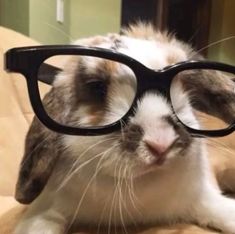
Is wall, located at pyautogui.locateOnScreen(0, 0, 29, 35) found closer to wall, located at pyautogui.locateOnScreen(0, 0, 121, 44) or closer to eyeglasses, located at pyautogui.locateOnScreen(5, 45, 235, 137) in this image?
wall, located at pyautogui.locateOnScreen(0, 0, 121, 44)

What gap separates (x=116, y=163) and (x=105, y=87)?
9 cm

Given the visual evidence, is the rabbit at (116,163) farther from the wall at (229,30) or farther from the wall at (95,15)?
the wall at (229,30)

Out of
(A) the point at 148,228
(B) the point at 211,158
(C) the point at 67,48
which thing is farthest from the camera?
(B) the point at 211,158

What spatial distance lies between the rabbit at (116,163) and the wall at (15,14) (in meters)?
1.12

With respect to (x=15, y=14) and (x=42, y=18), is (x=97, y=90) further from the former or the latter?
(x=15, y=14)

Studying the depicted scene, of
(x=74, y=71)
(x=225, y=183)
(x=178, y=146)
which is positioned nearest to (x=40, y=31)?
(x=225, y=183)

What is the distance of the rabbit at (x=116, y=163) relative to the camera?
643mm

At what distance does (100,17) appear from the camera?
1943 millimetres

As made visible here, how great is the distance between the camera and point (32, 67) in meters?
0.65

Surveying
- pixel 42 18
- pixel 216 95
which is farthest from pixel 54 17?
pixel 216 95

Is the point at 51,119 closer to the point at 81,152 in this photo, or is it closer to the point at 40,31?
the point at 81,152

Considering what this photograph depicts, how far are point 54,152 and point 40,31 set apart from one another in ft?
3.74

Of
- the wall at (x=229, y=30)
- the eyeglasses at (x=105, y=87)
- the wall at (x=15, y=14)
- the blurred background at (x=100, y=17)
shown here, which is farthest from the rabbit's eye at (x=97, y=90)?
the wall at (x=229, y=30)

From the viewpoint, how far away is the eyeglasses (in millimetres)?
647
